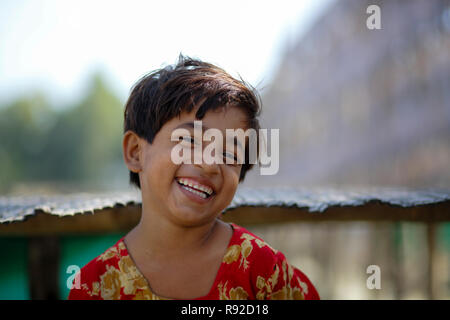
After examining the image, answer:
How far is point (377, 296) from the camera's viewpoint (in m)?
4.48

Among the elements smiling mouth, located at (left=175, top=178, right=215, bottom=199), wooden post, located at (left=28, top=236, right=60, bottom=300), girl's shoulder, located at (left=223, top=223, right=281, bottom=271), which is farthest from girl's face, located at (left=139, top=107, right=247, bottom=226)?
wooden post, located at (left=28, top=236, right=60, bottom=300)

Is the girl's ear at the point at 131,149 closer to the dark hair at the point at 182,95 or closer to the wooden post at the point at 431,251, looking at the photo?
the dark hair at the point at 182,95

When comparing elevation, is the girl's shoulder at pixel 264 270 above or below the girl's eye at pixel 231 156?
below

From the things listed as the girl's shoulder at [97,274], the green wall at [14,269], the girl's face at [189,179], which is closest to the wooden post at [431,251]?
the girl's face at [189,179]

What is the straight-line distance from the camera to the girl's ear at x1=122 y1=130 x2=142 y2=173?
1.39 m

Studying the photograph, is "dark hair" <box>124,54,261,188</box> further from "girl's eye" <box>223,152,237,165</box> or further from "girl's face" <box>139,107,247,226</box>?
"girl's eye" <box>223,152,237,165</box>

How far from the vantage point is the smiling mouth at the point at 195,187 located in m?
1.24

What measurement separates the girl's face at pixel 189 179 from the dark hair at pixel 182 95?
1.2 inches

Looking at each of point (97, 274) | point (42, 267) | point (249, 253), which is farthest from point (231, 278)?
point (42, 267)

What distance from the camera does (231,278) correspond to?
1294 millimetres

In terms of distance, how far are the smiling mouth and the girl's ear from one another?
22 centimetres

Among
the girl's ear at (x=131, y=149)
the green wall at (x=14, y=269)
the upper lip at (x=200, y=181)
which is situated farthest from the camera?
the green wall at (x=14, y=269)
